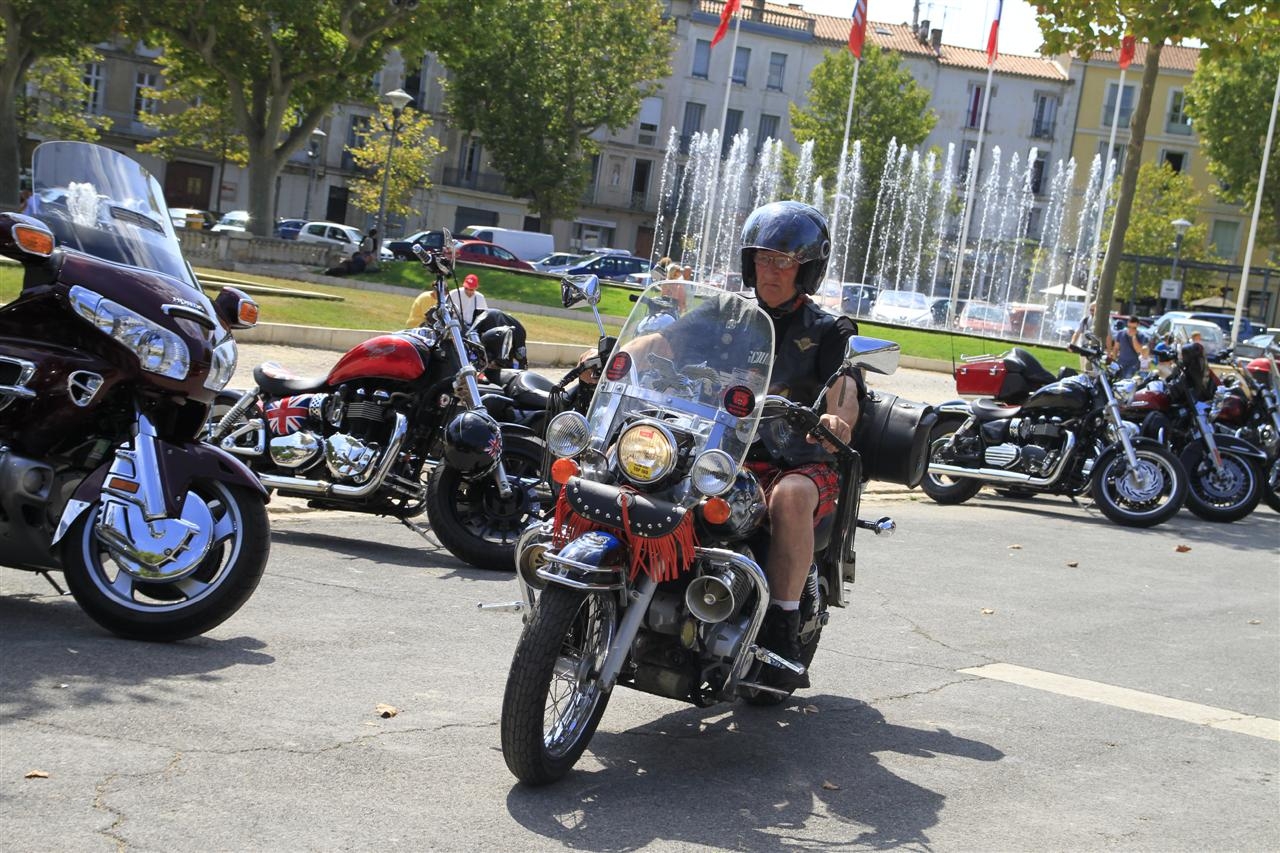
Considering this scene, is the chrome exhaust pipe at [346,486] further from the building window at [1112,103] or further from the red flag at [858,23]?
the building window at [1112,103]

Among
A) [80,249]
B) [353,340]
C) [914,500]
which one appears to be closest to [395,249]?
[353,340]

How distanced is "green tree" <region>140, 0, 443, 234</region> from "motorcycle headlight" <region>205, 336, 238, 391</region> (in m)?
28.6

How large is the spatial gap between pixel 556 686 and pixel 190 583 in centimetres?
173

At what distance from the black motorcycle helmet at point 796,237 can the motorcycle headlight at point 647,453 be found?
953mm

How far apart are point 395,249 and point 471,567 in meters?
41.3

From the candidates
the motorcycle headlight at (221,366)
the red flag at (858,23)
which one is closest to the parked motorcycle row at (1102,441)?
the motorcycle headlight at (221,366)

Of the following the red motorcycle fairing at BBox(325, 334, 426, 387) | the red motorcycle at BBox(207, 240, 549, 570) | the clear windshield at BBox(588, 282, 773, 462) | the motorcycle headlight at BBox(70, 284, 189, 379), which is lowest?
the red motorcycle at BBox(207, 240, 549, 570)

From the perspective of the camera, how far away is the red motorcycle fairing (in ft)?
27.7

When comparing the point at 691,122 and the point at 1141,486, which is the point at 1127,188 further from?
the point at 691,122

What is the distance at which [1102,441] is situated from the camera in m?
13.5

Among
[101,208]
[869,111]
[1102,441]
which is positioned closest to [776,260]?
[101,208]

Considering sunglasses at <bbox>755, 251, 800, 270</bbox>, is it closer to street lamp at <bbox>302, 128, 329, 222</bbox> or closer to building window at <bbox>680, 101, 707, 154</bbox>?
street lamp at <bbox>302, 128, 329, 222</bbox>

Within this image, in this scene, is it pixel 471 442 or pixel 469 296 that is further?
pixel 469 296

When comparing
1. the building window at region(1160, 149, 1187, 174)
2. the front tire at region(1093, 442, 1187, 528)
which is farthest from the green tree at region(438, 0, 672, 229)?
the front tire at region(1093, 442, 1187, 528)
